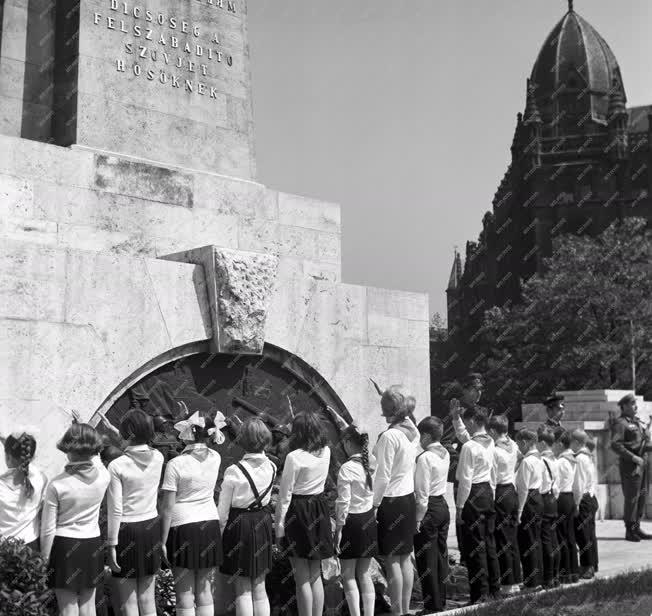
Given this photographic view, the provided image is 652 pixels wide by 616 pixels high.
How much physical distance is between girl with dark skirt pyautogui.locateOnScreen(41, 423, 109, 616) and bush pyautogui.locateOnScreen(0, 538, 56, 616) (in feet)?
0.82

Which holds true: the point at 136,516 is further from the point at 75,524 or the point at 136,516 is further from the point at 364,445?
the point at 364,445

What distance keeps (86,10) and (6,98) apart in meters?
1.29

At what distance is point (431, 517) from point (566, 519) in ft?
8.10

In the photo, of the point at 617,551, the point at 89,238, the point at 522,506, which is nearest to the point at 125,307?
the point at 89,238

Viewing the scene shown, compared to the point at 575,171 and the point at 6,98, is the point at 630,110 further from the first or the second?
the point at 6,98

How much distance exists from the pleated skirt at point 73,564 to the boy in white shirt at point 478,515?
3.71 meters

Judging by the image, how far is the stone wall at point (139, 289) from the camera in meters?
7.78

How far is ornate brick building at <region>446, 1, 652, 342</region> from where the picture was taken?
66250 mm

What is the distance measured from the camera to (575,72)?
74.1 metres

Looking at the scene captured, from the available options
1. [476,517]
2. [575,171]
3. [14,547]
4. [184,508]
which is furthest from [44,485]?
[575,171]

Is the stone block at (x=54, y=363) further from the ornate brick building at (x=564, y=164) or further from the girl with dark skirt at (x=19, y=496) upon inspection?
the ornate brick building at (x=564, y=164)

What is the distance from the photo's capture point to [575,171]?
67.8 m

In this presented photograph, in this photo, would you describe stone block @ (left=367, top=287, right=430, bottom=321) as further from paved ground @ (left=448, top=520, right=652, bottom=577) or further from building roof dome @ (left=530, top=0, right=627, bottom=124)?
building roof dome @ (left=530, top=0, right=627, bottom=124)

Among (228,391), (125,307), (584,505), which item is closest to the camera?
(125,307)
